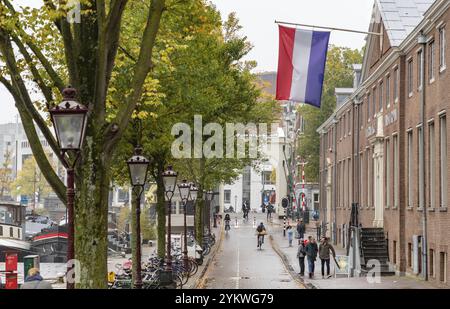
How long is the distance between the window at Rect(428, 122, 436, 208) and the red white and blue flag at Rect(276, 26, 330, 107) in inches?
300

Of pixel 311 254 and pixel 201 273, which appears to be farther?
pixel 201 273

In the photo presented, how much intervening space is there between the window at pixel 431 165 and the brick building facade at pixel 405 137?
0.12 ft

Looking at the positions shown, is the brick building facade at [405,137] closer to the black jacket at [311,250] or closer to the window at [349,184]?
the window at [349,184]

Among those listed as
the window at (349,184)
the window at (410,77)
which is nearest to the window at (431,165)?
the window at (410,77)

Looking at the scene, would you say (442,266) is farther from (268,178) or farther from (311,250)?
(268,178)

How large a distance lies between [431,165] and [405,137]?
5.40m

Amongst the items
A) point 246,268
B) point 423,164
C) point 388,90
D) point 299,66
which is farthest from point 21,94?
point 388,90

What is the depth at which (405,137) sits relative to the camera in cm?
3775

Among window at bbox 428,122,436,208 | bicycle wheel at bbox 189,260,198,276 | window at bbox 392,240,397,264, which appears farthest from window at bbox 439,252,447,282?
bicycle wheel at bbox 189,260,198,276

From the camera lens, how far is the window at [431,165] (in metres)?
31.9

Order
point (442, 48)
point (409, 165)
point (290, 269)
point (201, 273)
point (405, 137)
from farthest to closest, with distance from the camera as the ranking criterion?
point (290, 269)
point (201, 273)
point (405, 137)
point (409, 165)
point (442, 48)

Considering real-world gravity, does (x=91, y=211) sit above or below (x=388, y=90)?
below
